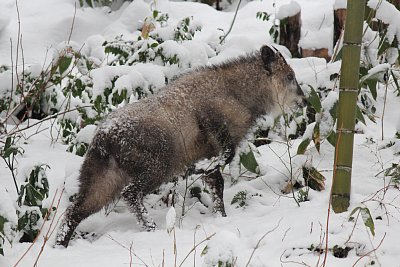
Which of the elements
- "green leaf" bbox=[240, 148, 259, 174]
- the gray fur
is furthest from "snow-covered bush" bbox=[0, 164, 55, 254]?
"green leaf" bbox=[240, 148, 259, 174]

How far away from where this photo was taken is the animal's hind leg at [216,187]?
5023mm

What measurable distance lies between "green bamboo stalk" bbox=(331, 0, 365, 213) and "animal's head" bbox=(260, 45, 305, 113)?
1420 millimetres

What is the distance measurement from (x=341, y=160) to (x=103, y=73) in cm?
236

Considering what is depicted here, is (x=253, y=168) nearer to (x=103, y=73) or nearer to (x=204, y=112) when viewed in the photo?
(x=204, y=112)

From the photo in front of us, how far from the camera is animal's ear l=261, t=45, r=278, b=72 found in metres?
5.33

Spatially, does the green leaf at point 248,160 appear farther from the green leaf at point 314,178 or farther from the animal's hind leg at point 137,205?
the animal's hind leg at point 137,205

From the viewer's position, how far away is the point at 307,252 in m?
3.74

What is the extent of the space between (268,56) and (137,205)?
1.75 metres

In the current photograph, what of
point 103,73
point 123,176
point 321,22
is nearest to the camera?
point 123,176

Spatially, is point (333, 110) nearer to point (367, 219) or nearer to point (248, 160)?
point (248, 160)

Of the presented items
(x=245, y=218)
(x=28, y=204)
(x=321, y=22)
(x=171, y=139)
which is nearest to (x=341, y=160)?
(x=245, y=218)

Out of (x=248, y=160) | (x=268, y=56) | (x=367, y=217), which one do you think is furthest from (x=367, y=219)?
(x=268, y=56)

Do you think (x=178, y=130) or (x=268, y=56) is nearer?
(x=178, y=130)

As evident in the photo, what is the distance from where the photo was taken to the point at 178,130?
485cm
